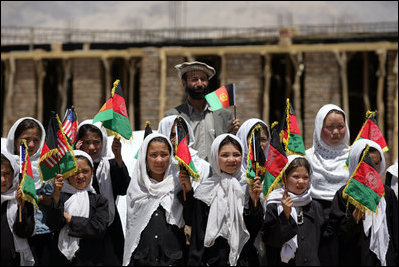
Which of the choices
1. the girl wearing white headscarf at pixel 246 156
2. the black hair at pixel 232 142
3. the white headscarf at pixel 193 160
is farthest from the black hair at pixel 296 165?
the white headscarf at pixel 193 160

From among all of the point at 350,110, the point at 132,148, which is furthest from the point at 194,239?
the point at 350,110

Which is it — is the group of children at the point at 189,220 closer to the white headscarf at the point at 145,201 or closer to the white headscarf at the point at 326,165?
the white headscarf at the point at 145,201

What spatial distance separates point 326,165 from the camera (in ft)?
17.8

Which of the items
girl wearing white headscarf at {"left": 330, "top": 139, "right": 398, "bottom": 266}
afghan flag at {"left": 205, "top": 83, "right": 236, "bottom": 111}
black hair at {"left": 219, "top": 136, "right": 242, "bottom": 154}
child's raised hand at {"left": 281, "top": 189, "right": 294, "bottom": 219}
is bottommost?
girl wearing white headscarf at {"left": 330, "top": 139, "right": 398, "bottom": 266}

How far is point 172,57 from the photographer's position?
12742mm

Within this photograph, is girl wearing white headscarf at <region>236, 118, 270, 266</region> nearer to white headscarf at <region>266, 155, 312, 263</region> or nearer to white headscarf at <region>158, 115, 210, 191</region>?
white headscarf at <region>266, 155, 312, 263</region>

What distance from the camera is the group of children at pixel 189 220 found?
15.5ft

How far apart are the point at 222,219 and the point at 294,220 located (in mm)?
516

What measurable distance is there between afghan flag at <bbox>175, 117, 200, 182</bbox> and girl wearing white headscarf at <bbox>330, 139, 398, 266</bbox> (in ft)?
3.45

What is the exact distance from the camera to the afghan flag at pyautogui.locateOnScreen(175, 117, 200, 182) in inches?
194

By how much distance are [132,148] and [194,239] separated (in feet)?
7.81

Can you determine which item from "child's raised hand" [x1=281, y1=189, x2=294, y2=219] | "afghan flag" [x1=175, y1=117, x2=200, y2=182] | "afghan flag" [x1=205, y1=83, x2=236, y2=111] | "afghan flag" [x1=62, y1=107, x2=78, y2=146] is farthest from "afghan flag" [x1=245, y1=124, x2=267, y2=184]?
"afghan flag" [x1=62, y1=107, x2=78, y2=146]

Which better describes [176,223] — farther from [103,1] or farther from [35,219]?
[103,1]

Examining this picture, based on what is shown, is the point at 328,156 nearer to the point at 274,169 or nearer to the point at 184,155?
the point at 274,169
